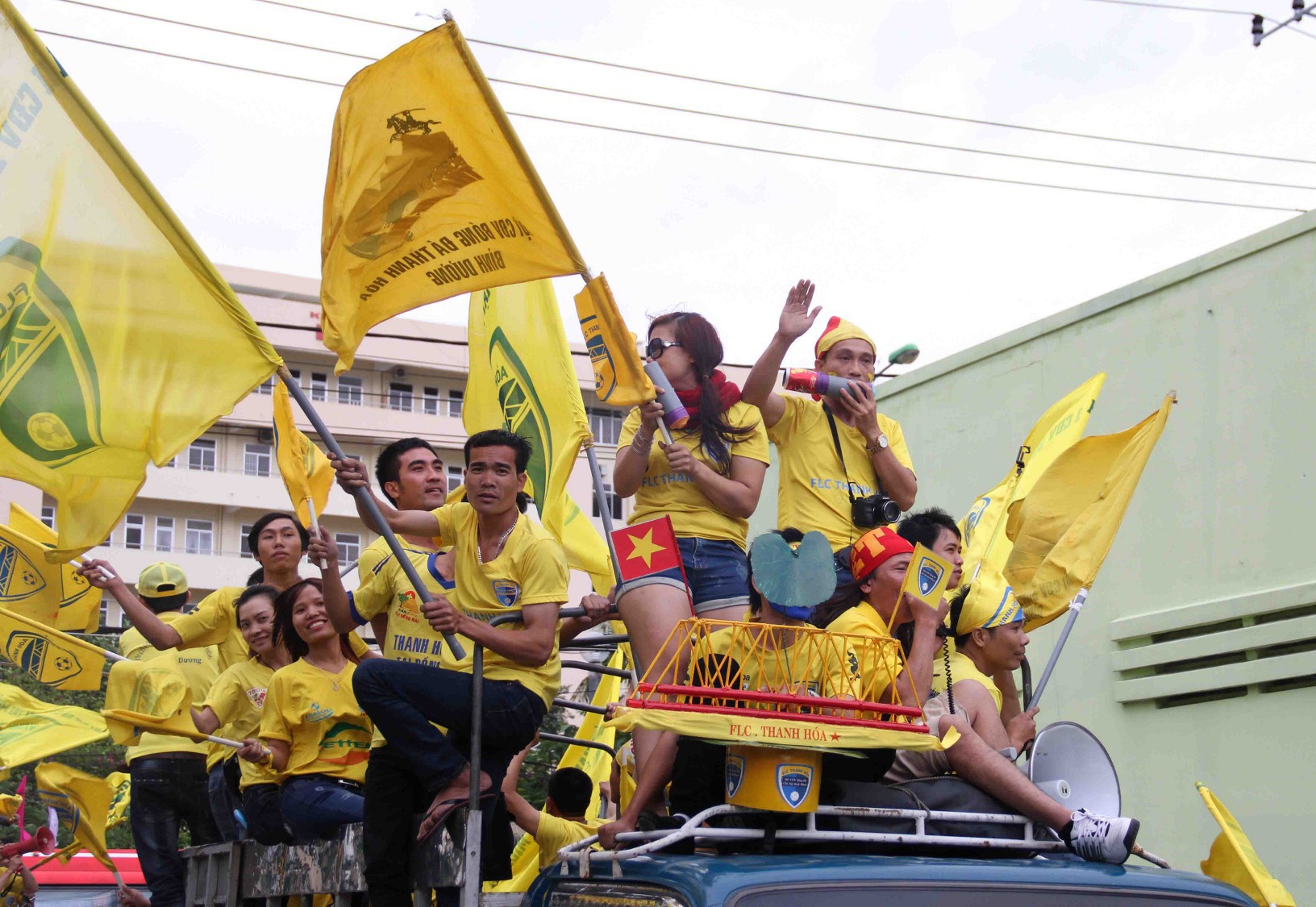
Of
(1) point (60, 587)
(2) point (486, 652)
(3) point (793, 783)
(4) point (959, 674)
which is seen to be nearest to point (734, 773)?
(3) point (793, 783)

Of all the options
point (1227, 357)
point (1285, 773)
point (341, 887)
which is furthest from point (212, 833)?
point (1227, 357)

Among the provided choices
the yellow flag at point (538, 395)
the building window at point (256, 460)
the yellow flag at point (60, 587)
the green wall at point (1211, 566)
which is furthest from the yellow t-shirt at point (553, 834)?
the building window at point (256, 460)

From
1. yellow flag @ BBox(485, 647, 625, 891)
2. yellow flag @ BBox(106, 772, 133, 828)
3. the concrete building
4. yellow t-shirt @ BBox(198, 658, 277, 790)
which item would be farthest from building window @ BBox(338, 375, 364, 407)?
yellow t-shirt @ BBox(198, 658, 277, 790)

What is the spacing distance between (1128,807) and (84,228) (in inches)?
352

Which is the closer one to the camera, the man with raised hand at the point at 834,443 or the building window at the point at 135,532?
the man with raised hand at the point at 834,443

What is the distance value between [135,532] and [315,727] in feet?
126

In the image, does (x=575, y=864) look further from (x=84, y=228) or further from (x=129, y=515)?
(x=129, y=515)

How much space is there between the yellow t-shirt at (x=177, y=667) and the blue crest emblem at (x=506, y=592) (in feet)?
7.68

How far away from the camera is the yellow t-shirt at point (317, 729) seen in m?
5.20

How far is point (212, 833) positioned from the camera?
21.7 feet

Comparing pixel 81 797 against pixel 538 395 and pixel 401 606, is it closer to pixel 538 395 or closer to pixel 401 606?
pixel 401 606

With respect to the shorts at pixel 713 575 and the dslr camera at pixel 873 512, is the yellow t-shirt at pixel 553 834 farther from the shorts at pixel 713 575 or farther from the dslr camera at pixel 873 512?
the dslr camera at pixel 873 512

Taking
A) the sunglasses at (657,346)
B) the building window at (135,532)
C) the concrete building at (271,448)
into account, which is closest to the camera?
the sunglasses at (657,346)

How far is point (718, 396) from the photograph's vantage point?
524cm
